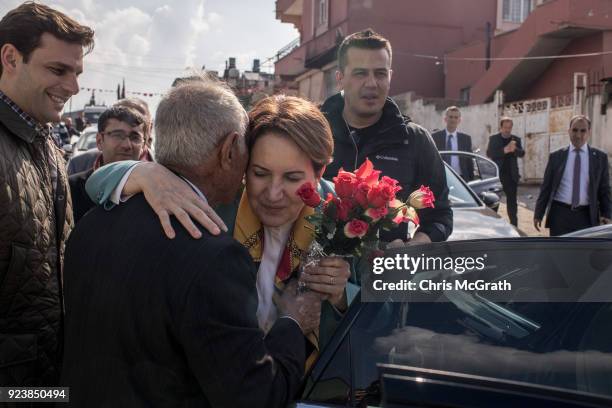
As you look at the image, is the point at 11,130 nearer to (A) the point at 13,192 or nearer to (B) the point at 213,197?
(A) the point at 13,192

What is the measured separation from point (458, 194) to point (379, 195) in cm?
395

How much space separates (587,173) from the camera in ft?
20.4

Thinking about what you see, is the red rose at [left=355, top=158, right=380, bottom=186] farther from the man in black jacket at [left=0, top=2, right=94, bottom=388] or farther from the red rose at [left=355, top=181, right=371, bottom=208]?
the man in black jacket at [left=0, top=2, right=94, bottom=388]

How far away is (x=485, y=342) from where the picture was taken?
6.15 ft

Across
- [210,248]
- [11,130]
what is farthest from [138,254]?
[11,130]

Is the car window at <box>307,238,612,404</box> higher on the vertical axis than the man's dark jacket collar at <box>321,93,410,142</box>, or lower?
lower

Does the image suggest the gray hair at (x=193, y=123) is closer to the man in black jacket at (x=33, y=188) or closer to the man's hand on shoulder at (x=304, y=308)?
the man's hand on shoulder at (x=304, y=308)

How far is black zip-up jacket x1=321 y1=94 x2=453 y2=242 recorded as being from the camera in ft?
9.99

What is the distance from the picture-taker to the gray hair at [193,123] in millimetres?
1595

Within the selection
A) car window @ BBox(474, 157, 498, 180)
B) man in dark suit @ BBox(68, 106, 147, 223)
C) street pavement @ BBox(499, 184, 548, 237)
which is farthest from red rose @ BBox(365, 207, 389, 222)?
street pavement @ BBox(499, 184, 548, 237)

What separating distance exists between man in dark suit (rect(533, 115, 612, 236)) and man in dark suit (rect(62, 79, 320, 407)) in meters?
5.42

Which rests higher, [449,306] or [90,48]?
[90,48]

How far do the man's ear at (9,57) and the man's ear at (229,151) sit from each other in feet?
3.35

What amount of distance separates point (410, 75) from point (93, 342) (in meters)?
22.0
